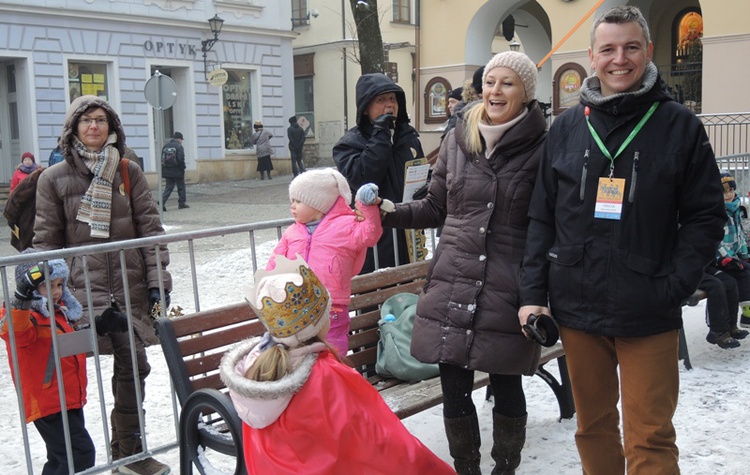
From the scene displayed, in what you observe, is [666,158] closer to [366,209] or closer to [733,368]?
[366,209]

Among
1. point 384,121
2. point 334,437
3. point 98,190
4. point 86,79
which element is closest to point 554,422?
point 384,121

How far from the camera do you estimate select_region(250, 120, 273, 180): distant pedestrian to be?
974 inches

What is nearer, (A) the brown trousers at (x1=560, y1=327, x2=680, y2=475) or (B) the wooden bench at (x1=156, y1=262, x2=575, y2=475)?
(A) the brown trousers at (x1=560, y1=327, x2=680, y2=475)

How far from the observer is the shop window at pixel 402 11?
32.3 m

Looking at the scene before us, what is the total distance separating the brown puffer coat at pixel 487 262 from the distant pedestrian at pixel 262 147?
21873 millimetres

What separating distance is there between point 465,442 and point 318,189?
4.31 feet

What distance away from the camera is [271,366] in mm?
2547

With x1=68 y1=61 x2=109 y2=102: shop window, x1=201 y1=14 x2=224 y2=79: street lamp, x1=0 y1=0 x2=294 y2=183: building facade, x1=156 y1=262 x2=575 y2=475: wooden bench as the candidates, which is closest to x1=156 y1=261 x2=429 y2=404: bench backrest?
x1=156 y1=262 x2=575 y2=475: wooden bench

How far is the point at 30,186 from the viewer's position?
165 inches

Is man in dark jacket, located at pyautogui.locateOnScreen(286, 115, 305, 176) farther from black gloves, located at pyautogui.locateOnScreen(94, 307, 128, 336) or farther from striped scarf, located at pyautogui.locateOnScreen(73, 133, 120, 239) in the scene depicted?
black gloves, located at pyautogui.locateOnScreen(94, 307, 128, 336)

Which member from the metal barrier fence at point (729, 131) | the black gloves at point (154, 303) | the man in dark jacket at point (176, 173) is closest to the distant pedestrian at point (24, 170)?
the man in dark jacket at point (176, 173)

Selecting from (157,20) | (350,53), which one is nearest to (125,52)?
(157,20)

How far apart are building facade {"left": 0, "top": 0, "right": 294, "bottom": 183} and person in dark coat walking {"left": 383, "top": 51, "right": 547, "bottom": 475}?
1542cm

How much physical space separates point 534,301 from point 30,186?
8.98 feet
